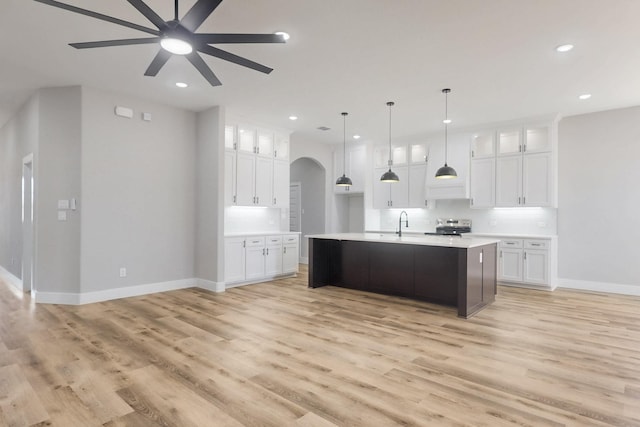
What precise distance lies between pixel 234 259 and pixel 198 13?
4340mm

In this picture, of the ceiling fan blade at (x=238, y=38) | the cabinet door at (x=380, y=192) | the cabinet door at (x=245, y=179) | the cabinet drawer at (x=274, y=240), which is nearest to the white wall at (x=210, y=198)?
the cabinet door at (x=245, y=179)

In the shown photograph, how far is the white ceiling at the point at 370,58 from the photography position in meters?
3.06

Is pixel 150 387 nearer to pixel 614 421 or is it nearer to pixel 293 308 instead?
pixel 293 308

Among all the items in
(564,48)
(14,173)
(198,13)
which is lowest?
(14,173)

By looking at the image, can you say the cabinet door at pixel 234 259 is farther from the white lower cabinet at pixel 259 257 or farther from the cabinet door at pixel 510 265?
the cabinet door at pixel 510 265

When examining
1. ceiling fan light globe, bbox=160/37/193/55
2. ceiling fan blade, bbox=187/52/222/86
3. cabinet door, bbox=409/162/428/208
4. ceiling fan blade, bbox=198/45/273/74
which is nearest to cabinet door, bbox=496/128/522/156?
cabinet door, bbox=409/162/428/208

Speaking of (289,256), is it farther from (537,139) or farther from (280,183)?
(537,139)

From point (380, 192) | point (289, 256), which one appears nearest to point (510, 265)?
point (380, 192)

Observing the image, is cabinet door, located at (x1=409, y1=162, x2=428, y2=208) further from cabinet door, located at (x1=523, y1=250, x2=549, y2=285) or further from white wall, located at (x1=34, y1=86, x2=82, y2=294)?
white wall, located at (x1=34, y1=86, x2=82, y2=294)

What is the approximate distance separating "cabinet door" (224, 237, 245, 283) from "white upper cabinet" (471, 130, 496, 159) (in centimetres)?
465

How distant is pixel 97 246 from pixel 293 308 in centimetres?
287

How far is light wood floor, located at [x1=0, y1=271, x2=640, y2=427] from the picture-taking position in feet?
7.43

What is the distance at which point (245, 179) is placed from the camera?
6.42 m

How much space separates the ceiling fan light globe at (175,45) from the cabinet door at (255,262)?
13.2 ft
